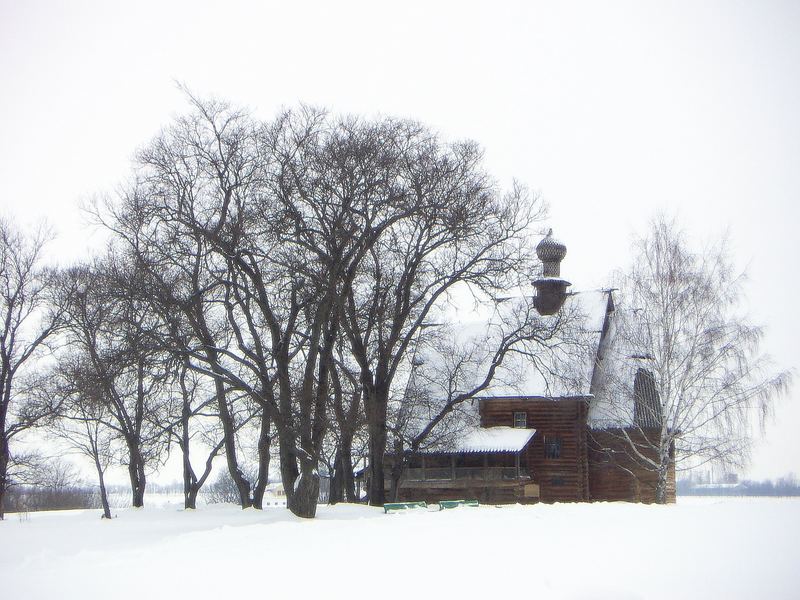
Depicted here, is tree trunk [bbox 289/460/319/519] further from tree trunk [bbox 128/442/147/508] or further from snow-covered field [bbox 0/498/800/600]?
tree trunk [bbox 128/442/147/508]

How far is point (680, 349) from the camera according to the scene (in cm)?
2775

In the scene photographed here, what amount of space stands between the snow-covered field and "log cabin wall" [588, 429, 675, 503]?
22.6m

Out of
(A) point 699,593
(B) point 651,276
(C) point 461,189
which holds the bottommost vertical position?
(A) point 699,593

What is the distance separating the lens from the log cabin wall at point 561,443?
126 feet

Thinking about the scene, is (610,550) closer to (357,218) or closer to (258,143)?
(357,218)

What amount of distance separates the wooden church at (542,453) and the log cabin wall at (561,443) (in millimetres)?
45

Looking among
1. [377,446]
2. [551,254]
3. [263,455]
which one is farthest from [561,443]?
[263,455]

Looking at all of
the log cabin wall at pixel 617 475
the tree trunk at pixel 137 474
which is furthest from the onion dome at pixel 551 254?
the tree trunk at pixel 137 474

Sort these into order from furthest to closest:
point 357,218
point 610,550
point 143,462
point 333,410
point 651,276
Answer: point 143,462, point 651,276, point 357,218, point 333,410, point 610,550

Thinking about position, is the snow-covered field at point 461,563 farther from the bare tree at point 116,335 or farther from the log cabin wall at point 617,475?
the log cabin wall at point 617,475

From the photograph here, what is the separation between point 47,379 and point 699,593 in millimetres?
30608

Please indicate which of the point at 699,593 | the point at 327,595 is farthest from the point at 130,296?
the point at 699,593

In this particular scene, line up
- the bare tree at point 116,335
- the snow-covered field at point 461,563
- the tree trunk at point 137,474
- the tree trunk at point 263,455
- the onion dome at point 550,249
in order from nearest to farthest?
the snow-covered field at point 461,563 → the bare tree at point 116,335 → the tree trunk at point 263,455 → the tree trunk at point 137,474 → the onion dome at point 550,249

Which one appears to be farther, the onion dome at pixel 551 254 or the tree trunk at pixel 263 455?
the onion dome at pixel 551 254
